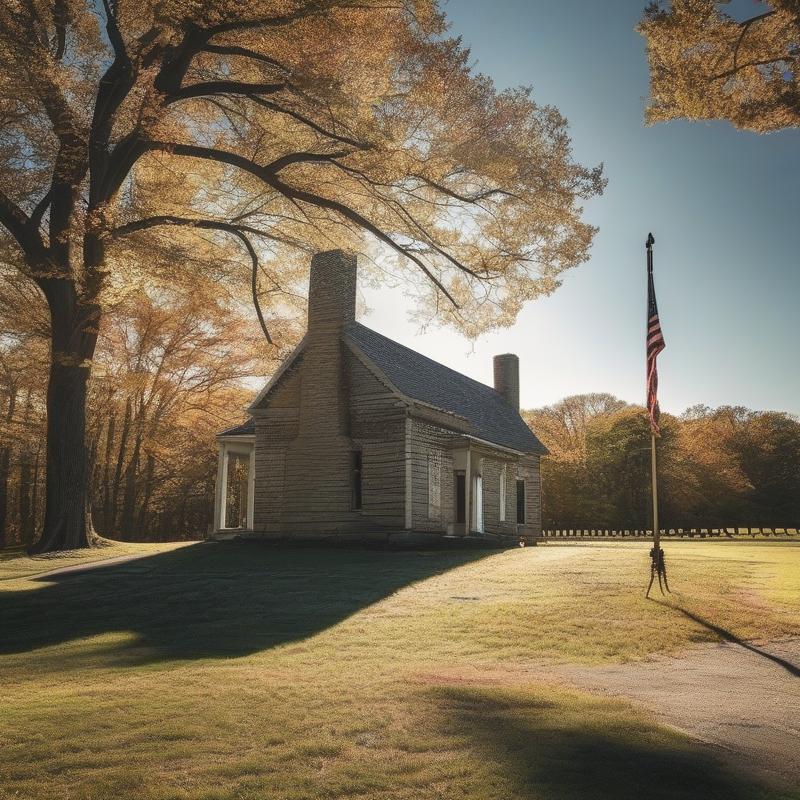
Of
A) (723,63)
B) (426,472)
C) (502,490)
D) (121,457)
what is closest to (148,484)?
(121,457)

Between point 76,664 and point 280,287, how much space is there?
17797 mm

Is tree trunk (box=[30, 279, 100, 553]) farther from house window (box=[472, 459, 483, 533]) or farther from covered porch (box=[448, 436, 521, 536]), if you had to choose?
house window (box=[472, 459, 483, 533])

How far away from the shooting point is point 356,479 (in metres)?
21.5

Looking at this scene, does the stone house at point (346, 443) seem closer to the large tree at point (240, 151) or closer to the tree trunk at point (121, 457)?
the large tree at point (240, 151)

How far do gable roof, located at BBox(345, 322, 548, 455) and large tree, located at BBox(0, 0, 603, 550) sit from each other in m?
2.95

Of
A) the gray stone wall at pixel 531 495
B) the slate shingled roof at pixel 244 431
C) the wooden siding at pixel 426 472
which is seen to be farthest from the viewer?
the gray stone wall at pixel 531 495

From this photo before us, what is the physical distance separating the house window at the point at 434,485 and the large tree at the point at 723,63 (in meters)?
12.8

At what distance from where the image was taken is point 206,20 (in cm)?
1487

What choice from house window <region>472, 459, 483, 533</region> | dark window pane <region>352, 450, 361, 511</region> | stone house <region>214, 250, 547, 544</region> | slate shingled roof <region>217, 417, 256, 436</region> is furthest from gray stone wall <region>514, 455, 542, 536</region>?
slate shingled roof <region>217, 417, 256, 436</region>

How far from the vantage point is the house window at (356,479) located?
2129 cm

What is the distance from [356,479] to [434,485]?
2621 mm

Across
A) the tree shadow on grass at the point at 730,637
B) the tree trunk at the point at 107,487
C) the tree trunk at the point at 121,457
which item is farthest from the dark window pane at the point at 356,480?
the tree trunk at the point at 107,487

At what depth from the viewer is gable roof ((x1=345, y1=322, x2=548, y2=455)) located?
22667 millimetres

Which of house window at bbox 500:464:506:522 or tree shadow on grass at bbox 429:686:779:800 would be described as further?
house window at bbox 500:464:506:522
